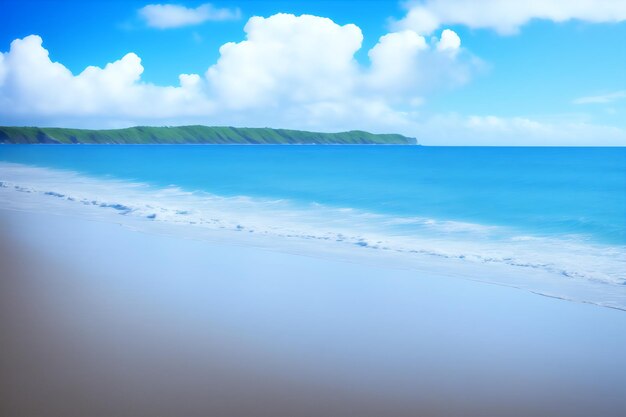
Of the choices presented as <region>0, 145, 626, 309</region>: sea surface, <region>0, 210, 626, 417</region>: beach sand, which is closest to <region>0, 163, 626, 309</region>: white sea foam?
<region>0, 145, 626, 309</region>: sea surface

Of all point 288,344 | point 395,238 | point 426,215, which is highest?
→ point 426,215

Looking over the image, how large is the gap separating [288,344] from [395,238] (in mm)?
4997

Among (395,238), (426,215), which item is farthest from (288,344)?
(426,215)

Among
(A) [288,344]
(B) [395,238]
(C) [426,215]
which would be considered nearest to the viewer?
(A) [288,344]

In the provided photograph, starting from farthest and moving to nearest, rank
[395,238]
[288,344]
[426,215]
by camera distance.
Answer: [426,215] < [395,238] < [288,344]

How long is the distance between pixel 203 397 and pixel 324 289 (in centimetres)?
→ 205

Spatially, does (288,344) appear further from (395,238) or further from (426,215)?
(426,215)

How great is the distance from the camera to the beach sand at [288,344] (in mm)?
2338

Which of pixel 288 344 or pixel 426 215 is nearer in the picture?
pixel 288 344

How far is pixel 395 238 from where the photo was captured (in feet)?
25.5

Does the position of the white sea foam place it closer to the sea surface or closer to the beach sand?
the sea surface

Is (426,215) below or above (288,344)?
above

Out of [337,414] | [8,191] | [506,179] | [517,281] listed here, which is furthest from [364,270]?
[506,179]

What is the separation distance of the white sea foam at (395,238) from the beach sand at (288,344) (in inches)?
31.6
